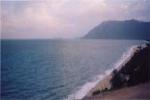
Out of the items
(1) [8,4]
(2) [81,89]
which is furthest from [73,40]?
(1) [8,4]

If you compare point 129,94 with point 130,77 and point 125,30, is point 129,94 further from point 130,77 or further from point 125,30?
point 125,30

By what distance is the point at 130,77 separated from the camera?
4238mm

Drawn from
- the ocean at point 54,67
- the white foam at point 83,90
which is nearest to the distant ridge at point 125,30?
the ocean at point 54,67

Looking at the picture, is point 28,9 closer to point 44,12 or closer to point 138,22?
point 44,12

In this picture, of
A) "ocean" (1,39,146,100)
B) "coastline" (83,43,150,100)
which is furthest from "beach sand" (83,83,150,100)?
"ocean" (1,39,146,100)

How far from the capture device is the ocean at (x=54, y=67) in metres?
3.95

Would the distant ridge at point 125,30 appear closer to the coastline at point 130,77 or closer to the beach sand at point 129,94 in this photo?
the coastline at point 130,77

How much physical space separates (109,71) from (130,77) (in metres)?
0.28

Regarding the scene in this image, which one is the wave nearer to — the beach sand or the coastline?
the coastline

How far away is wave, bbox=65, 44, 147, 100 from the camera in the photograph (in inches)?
159

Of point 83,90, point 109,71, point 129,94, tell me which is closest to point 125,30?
point 109,71

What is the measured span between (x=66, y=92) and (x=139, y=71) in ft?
3.27

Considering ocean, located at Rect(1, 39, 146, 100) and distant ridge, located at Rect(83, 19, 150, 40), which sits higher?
distant ridge, located at Rect(83, 19, 150, 40)

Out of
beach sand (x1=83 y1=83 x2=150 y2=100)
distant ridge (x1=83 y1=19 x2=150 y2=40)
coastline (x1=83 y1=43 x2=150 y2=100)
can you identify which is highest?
distant ridge (x1=83 y1=19 x2=150 y2=40)
